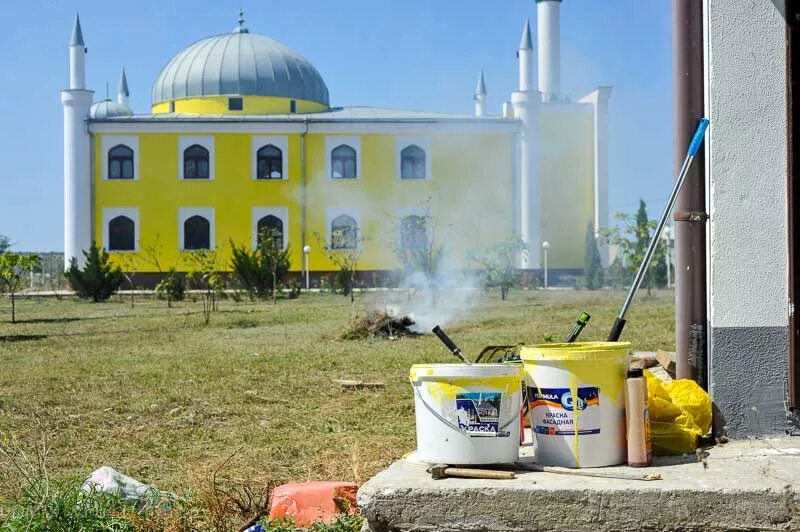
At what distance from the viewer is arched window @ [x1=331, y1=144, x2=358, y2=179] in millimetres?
39188

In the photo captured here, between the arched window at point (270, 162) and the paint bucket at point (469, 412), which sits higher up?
the arched window at point (270, 162)

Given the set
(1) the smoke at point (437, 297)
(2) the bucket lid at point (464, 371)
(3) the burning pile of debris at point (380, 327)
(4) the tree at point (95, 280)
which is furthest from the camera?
(4) the tree at point (95, 280)

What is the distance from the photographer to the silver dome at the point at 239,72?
40500mm

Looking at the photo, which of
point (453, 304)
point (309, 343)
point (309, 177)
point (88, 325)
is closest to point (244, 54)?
point (309, 177)

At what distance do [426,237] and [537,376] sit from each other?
1193 inches

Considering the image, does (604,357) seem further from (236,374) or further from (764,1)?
(236,374)

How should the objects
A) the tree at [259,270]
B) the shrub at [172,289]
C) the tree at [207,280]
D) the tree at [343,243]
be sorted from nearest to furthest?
the tree at [207,280] → the shrub at [172,289] → the tree at [259,270] → the tree at [343,243]

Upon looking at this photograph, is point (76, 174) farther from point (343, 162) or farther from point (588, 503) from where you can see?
point (588, 503)

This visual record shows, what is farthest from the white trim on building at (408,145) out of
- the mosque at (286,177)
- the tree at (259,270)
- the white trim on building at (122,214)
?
the tree at (259,270)

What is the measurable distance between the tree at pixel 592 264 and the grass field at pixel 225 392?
58.9 ft

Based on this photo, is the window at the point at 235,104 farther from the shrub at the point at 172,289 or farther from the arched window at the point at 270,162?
the shrub at the point at 172,289

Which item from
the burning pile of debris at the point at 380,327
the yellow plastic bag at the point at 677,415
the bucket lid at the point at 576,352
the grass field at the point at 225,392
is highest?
the bucket lid at the point at 576,352

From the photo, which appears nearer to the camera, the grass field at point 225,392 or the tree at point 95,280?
the grass field at point 225,392

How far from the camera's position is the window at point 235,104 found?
133 feet
